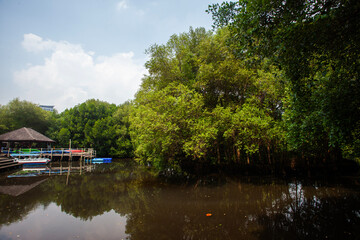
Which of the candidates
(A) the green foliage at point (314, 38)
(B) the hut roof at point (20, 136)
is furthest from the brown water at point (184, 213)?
(B) the hut roof at point (20, 136)

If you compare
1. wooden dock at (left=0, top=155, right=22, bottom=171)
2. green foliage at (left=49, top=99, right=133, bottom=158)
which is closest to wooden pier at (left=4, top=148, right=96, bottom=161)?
wooden dock at (left=0, top=155, right=22, bottom=171)

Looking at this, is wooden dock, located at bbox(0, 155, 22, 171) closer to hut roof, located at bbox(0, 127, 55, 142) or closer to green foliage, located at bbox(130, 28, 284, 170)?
hut roof, located at bbox(0, 127, 55, 142)

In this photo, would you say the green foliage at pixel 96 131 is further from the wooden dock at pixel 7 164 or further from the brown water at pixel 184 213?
the brown water at pixel 184 213

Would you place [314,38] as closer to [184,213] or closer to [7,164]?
[184,213]

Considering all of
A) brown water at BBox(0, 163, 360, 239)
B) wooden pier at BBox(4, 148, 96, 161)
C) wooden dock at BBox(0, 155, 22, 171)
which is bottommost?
brown water at BBox(0, 163, 360, 239)

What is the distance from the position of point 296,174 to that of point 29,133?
30.4m

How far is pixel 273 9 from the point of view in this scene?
15.7 ft

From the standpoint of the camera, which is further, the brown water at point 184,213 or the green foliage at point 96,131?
the green foliage at point 96,131

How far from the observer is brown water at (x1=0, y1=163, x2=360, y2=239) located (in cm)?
548

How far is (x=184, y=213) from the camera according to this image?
7051mm

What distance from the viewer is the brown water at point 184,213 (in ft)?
18.0

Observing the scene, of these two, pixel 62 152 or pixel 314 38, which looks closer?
pixel 314 38

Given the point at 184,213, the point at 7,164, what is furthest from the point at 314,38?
the point at 7,164

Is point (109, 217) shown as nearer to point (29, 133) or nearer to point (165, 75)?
point (165, 75)
